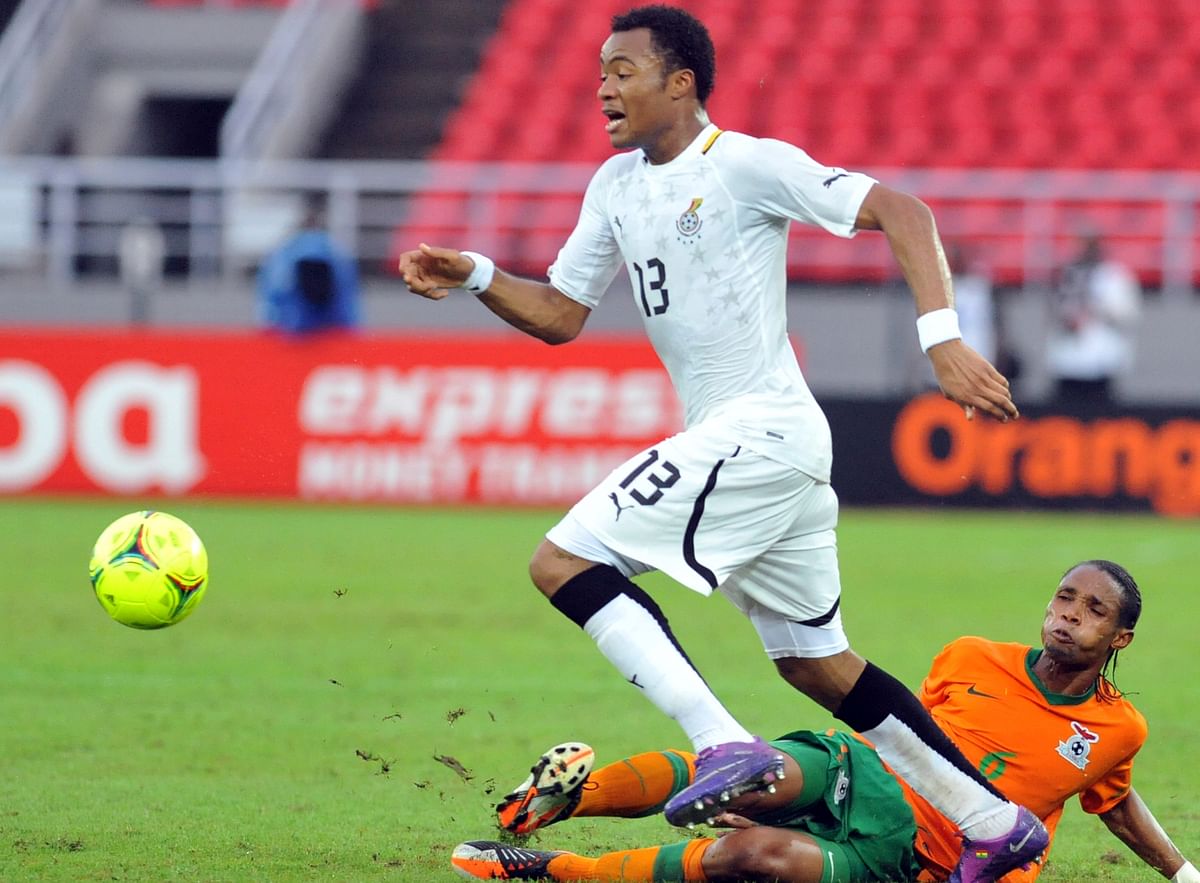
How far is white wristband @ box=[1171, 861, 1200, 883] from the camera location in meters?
5.25

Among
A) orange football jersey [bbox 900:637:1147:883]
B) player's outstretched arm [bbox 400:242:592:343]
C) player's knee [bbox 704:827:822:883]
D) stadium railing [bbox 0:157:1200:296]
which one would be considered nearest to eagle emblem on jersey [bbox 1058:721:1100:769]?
orange football jersey [bbox 900:637:1147:883]

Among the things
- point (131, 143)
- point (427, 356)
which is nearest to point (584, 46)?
point (131, 143)

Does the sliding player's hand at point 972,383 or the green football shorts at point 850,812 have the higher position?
the sliding player's hand at point 972,383

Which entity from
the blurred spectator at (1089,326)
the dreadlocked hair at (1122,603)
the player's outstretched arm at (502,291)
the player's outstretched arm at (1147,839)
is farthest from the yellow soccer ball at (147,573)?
the blurred spectator at (1089,326)

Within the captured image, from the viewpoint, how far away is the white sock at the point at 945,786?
200 inches

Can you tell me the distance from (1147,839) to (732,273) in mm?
1974

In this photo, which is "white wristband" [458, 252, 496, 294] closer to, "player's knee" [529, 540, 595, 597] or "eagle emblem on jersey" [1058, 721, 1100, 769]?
"player's knee" [529, 540, 595, 597]

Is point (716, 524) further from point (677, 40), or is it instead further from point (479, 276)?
point (677, 40)

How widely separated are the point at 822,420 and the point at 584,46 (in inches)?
706

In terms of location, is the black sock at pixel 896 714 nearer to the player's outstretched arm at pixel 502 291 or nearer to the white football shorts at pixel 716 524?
the white football shorts at pixel 716 524

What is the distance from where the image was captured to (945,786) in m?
5.11

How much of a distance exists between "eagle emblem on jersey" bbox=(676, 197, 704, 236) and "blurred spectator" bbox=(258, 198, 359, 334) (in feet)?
35.6

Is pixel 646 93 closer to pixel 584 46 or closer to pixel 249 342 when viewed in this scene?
pixel 249 342

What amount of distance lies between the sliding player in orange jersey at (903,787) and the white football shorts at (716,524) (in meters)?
0.46
